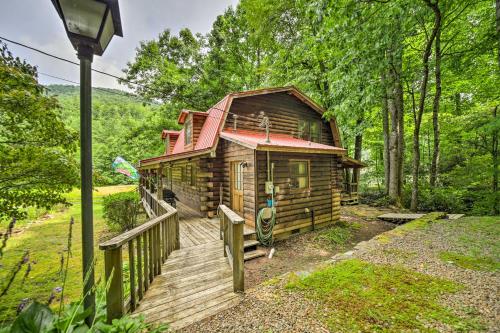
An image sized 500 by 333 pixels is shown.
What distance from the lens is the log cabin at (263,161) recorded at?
6.74 metres

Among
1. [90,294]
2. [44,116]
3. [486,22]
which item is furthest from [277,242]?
[486,22]

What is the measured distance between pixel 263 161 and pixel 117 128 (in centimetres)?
4120

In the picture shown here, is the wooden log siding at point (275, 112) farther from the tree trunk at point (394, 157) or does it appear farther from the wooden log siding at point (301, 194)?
the tree trunk at point (394, 157)

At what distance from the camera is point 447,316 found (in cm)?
267

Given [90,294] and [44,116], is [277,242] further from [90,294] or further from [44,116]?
[44,116]

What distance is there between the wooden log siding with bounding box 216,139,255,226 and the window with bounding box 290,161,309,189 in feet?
5.13

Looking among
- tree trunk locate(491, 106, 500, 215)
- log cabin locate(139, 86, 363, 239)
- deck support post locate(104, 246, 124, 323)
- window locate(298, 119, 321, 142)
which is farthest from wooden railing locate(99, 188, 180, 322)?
tree trunk locate(491, 106, 500, 215)

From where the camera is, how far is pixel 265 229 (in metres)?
6.53

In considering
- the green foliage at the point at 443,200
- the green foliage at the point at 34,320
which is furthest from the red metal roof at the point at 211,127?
the green foliage at the point at 443,200

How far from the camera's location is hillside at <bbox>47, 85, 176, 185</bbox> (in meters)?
6.01

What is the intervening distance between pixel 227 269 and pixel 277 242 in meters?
3.16

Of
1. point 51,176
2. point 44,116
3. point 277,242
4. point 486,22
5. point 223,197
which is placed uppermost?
point 486,22

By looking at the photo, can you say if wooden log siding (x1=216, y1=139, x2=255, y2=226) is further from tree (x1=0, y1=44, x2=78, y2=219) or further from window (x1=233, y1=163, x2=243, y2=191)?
tree (x1=0, y1=44, x2=78, y2=219)

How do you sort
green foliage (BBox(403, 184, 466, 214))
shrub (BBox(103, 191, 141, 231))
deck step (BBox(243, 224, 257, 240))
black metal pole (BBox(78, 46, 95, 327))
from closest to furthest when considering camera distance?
black metal pole (BBox(78, 46, 95, 327)) < deck step (BBox(243, 224, 257, 240)) < shrub (BBox(103, 191, 141, 231)) < green foliage (BBox(403, 184, 466, 214))
